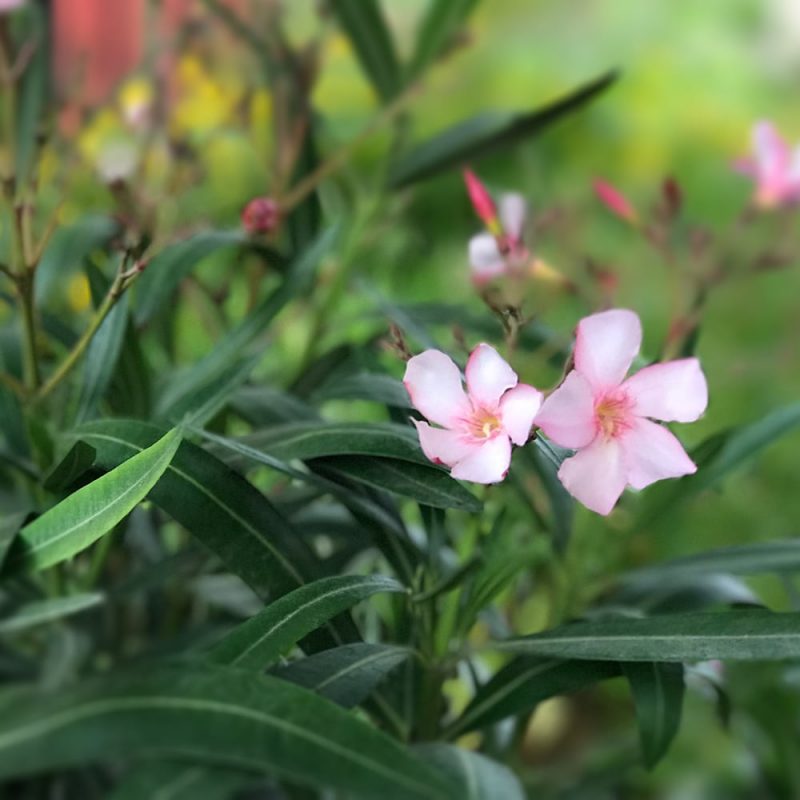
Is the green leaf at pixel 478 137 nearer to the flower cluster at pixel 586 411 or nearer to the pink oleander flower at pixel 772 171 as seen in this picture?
the pink oleander flower at pixel 772 171

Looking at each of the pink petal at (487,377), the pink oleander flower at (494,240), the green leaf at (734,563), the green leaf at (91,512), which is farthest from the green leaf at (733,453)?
the green leaf at (91,512)

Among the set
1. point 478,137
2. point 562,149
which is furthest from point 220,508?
point 562,149

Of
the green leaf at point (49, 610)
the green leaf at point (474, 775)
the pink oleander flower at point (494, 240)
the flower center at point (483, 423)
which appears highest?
the green leaf at point (49, 610)

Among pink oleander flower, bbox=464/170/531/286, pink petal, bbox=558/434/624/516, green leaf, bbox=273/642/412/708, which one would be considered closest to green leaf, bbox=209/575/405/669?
green leaf, bbox=273/642/412/708

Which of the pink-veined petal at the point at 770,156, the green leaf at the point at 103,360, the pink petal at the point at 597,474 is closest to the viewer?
the pink petal at the point at 597,474

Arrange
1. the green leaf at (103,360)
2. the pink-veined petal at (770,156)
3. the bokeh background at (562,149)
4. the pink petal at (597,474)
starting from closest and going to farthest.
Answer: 1. the pink petal at (597,474)
2. the green leaf at (103,360)
3. the pink-veined petal at (770,156)
4. the bokeh background at (562,149)

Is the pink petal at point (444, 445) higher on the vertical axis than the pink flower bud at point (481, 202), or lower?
higher
